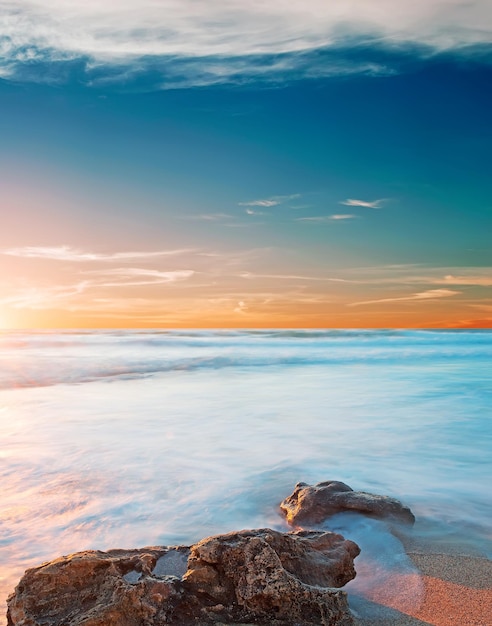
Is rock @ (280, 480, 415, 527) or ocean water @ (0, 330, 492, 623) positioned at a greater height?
rock @ (280, 480, 415, 527)

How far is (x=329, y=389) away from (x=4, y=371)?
10.9 m

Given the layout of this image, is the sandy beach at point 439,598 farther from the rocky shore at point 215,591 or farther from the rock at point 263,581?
the rock at point 263,581

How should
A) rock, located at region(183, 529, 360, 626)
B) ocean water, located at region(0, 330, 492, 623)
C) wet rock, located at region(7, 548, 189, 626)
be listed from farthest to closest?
ocean water, located at region(0, 330, 492, 623)
rock, located at region(183, 529, 360, 626)
wet rock, located at region(7, 548, 189, 626)

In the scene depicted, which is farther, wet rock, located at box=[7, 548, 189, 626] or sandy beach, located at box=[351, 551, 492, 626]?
sandy beach, located at box=[351, 551, 492, 626]

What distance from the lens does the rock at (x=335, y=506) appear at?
4.50 metres

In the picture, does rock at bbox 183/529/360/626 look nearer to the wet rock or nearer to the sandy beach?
the wet rock

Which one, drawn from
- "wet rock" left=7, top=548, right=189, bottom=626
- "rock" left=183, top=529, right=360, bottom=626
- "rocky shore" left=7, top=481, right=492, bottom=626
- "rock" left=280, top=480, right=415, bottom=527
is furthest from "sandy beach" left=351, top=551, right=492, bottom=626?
"wet rock" left=7, top=548, right=189, bottom=626

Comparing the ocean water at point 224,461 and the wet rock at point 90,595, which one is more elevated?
the wet rock at point 90,595

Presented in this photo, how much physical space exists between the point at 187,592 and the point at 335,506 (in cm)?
217

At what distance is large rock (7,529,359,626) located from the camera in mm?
2479

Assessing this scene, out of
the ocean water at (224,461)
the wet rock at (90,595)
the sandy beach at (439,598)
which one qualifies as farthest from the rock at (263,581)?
the ocean water at (224,461)

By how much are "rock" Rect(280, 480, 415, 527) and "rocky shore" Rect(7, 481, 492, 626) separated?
1332 millimetres

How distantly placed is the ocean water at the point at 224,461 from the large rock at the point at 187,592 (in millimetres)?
719

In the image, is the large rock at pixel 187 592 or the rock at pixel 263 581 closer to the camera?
the large rock at pixel 187 592
